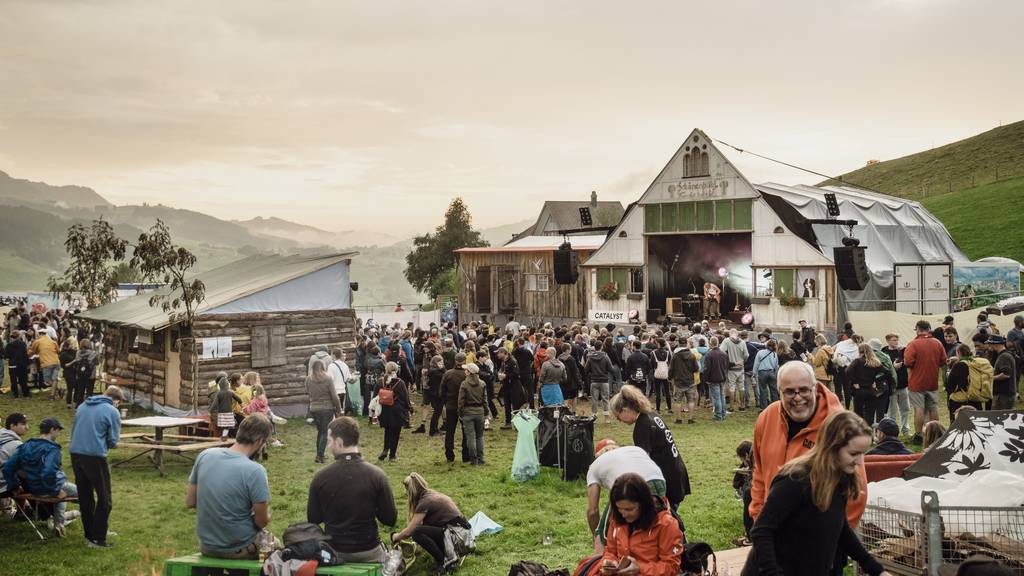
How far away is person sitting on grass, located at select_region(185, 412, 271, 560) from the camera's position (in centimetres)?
629

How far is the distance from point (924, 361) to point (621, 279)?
831 inches

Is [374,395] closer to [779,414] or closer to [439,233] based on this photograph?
[779,414]

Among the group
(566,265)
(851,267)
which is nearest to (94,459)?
(851,267)

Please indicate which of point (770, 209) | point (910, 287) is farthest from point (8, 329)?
point (910, 287)

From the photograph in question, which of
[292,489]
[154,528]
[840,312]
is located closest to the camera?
[154,528]

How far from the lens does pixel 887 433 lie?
29.3ft

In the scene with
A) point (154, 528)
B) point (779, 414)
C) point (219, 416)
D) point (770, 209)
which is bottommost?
point (154, 528)

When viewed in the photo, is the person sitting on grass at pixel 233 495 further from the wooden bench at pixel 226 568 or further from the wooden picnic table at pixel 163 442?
the wooden picnic table at pixel 163 442

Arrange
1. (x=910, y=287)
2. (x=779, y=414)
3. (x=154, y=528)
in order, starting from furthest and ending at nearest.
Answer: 1. (x=910, y=287)
2. (x=154, y=528)
3. (x=779, y=414)

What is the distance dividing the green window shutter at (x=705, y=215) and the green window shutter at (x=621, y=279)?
363 centimetres

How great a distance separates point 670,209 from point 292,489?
926 inches

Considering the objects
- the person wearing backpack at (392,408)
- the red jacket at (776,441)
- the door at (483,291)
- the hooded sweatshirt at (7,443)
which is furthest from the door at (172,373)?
the door at (483,291)

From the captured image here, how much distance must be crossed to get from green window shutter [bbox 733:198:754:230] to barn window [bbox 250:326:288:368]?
18.2 metres

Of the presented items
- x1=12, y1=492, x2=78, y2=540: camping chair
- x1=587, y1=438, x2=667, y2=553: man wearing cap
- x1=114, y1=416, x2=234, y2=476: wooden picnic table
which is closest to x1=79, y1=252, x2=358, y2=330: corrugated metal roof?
x1=114, y1=416, x2=234, y2=476: wooden picnic table
